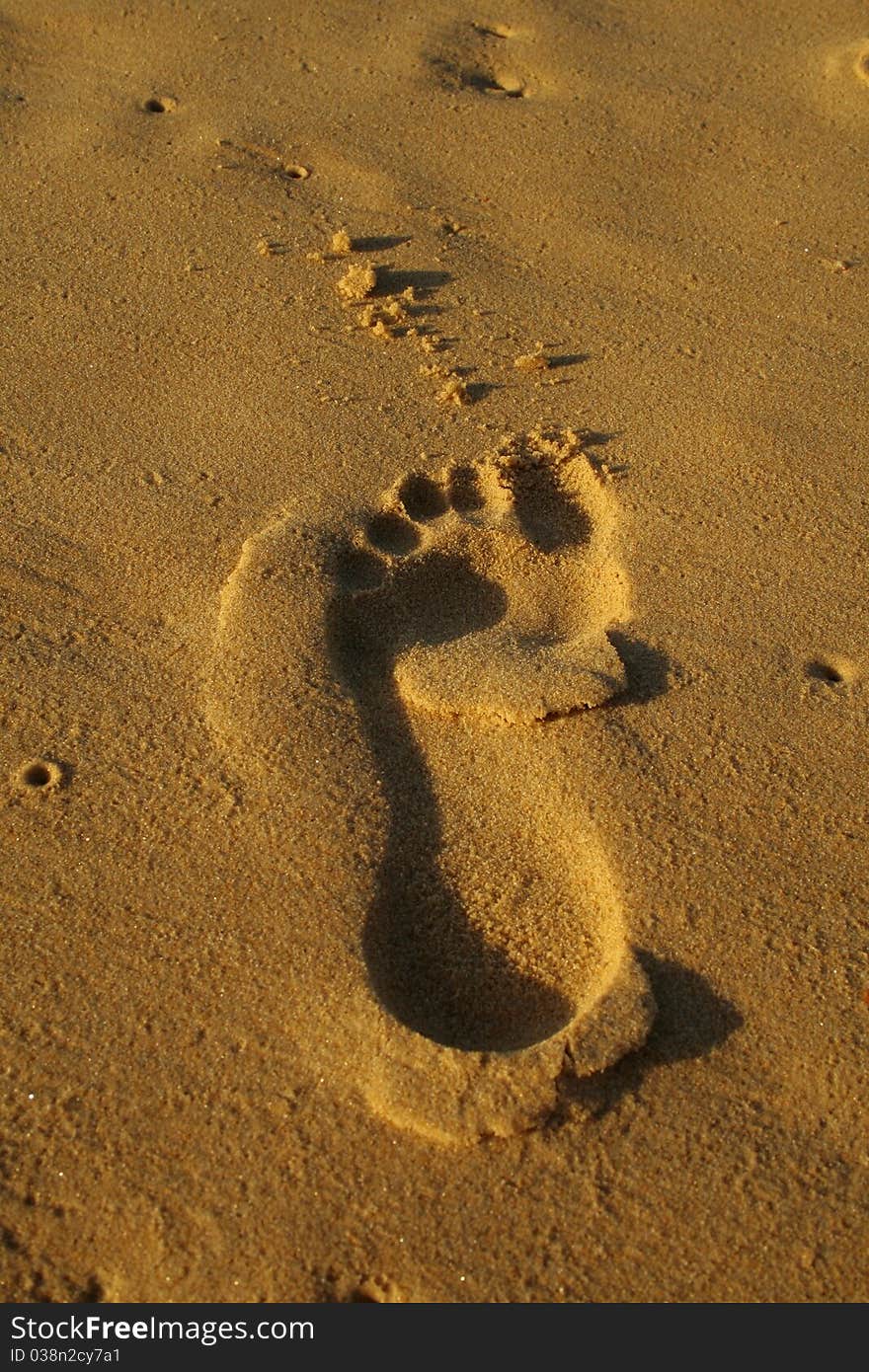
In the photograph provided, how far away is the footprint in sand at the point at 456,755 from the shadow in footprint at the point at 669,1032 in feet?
0.09

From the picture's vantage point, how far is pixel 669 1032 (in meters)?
1.49

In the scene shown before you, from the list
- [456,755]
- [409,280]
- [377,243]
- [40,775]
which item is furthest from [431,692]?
[377,243]

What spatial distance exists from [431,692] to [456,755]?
0.12 m

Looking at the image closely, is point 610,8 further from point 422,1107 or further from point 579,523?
point 422,1107

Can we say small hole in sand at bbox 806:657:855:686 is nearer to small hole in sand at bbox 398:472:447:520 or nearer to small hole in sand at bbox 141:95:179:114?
small hole in sand at bbox 398:472:447:520

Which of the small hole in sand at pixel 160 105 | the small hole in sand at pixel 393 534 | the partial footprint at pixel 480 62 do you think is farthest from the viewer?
the partial footprint at pixel 480 62

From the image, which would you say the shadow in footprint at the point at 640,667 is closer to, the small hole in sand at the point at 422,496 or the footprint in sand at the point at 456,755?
the footprint in sand at the point at 456,755

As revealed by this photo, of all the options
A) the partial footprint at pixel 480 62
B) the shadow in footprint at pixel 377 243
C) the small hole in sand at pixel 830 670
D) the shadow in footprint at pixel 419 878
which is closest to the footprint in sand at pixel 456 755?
the shadow in footprint at pixel 419 878

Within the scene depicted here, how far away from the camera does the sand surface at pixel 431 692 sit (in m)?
1.39

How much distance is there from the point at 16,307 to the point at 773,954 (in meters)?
2.10

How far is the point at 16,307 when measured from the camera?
249cm

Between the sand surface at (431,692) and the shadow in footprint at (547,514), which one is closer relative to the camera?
the sand surface at (431,692)

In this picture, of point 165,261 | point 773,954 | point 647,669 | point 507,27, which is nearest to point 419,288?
point 165,261

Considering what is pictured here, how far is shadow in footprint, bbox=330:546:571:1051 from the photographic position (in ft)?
4.98
